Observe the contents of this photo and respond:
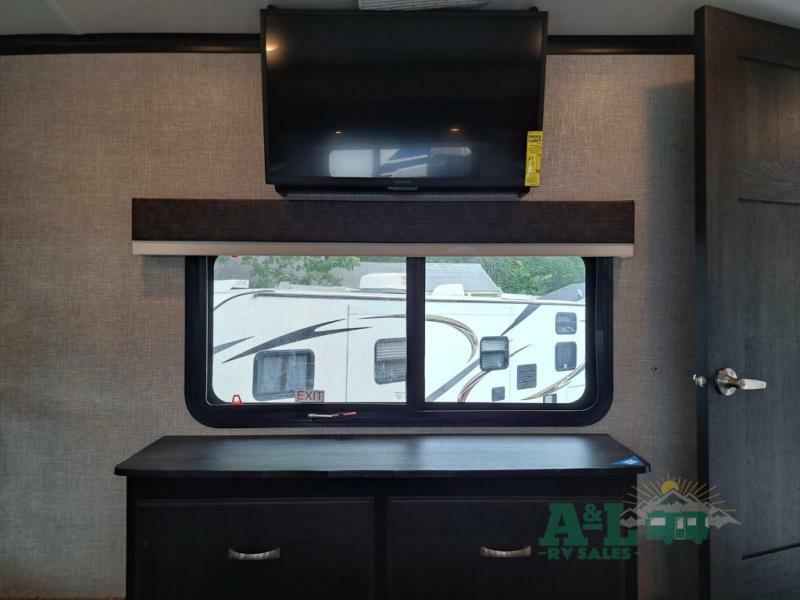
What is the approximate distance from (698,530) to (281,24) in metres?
2.10

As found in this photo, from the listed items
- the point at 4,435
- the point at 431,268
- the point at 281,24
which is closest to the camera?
the point at 281,24

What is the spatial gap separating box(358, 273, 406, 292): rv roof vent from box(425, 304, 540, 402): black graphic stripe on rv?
39 cm

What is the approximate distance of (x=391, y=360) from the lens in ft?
6.31

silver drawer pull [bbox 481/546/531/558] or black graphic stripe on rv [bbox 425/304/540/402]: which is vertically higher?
black graphic stripe on rv [bbox 425/304/540/402]

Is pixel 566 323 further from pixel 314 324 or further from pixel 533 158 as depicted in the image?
pixel 314 324

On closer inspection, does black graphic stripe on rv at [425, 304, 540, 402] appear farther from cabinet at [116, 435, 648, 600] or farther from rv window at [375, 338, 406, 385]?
cabinet at [116, 435, 648, 600]

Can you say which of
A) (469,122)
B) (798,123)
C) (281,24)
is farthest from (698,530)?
(281,24)

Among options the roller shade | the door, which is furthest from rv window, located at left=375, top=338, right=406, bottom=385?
the door

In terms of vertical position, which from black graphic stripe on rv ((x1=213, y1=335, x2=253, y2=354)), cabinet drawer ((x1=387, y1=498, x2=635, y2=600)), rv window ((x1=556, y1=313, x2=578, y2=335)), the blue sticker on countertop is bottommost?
cabinet drawer ((x1=387, y1=498, x2=635, y2=600))

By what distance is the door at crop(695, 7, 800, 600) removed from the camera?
1.50 meters

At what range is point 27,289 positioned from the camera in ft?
5.95

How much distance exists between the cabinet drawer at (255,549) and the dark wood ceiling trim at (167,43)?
1.55 metres

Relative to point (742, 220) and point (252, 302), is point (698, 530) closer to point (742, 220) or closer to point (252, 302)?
point (742, 220)

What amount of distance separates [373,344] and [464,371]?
366mm
